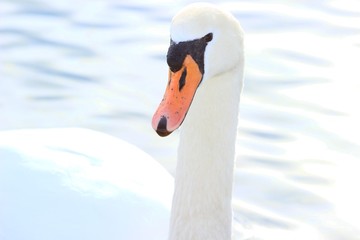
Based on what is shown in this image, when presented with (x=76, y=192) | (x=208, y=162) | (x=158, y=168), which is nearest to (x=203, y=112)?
(x=208, y=162)

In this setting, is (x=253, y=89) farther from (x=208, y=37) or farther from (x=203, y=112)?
(x=208, y=37)

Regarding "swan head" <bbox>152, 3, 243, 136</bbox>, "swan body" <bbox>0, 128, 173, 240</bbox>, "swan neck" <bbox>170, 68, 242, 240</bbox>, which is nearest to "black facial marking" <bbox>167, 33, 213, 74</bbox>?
"swan head" <bbox>152, 3, 243, 136</bbox>

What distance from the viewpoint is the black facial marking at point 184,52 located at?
4.10 m

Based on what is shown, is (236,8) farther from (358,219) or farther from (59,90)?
(358,219)

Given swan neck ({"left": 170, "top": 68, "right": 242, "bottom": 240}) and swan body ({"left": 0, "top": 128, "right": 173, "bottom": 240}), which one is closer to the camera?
swan neck ({"left": 170, "top": 68, "right": 242, "bottom": 240})

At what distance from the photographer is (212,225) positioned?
15.5ft

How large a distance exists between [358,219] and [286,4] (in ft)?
11.0

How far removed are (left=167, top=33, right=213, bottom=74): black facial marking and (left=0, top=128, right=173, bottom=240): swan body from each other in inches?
44.5

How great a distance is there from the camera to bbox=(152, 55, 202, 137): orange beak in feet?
13.2

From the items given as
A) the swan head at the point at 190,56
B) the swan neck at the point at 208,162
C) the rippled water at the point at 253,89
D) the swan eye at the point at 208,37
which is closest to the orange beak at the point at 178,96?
the swan head at the point at 190,56

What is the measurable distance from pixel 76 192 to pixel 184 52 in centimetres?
131

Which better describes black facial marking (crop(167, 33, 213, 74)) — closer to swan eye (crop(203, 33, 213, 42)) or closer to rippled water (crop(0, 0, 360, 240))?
swan eye (crop(203, 33, 213, 42))

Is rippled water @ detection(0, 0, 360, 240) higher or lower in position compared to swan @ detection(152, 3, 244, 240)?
higher

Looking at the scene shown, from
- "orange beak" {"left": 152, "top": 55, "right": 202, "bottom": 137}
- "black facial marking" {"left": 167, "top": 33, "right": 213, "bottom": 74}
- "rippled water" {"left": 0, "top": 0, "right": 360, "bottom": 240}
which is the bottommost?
"orange beak" {"left": 152, "top": 55, "right": 202, "bottom": 137}
